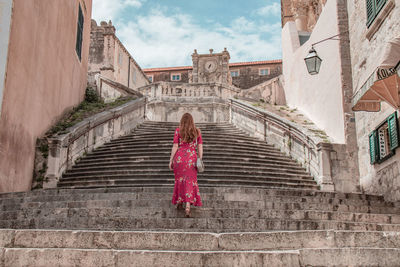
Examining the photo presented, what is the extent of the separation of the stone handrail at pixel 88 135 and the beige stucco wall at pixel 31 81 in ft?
1.80

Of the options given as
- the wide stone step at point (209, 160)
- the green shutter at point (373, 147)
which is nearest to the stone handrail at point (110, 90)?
the wide stone step at point (209, 160)

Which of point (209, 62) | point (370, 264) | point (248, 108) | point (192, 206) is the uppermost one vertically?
point (209, 62)

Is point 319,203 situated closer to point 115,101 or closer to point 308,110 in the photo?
point 308,110

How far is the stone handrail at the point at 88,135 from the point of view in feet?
40.4

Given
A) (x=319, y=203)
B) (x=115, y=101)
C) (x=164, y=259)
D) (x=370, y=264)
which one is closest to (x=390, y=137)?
(x=319, y=203)

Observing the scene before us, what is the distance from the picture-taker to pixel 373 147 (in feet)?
35.3

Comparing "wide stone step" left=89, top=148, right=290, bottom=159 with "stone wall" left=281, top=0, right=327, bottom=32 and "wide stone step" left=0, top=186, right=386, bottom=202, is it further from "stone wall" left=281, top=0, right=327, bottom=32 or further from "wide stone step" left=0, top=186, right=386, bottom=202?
"stone wall" left=281, top=0, right=327, bottom=32

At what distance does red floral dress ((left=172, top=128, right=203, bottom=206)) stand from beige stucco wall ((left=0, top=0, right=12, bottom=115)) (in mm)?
4671

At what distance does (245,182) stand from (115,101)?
9263 millimetres

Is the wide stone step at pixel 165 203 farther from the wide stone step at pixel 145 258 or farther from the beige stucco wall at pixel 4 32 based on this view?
the beige stucco wall at pixel 4 32

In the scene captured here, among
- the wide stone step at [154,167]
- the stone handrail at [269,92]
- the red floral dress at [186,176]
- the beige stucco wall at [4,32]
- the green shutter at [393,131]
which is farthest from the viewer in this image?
the stone handrail at [269,92]

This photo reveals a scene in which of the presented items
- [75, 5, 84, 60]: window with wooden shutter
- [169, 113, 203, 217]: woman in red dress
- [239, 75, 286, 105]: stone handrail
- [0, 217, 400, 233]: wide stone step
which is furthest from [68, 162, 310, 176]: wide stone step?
[239, 75, 286, 105]: stone handrail

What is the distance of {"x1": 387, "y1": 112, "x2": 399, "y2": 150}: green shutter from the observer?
9.41 m

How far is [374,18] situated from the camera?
10.7 meters
